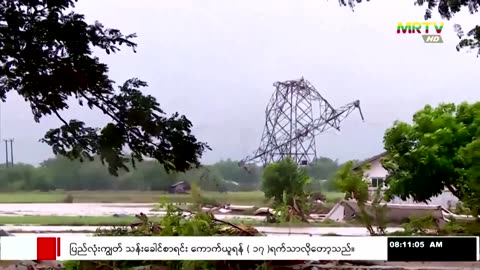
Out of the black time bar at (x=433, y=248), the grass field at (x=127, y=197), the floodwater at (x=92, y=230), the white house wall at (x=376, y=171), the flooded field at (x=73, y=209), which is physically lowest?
the black time bar at (x=433, y=248)

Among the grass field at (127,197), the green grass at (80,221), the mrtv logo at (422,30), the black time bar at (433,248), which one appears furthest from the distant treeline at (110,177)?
the mrtv logo at (422,30)

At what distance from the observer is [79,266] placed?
2.73 m

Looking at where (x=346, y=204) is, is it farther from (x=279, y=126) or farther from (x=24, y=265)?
(x=24, y=265)

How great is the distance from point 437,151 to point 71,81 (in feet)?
5.89

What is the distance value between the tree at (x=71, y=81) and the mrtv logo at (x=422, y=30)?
1.08 metres

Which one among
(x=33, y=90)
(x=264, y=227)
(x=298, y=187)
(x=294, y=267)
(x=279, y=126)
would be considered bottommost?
(x=294, y=267)

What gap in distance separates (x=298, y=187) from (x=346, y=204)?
11.2 inches

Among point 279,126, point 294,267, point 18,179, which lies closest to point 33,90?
point 18,179

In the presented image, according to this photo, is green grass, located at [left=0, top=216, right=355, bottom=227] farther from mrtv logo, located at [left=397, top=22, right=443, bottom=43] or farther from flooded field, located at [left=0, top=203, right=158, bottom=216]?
mrtv logo, located at [left=397, top=22, right=443, bottom=43]

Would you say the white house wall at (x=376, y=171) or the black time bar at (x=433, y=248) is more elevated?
the white house wall at (x=376, y=171)

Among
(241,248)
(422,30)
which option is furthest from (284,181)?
(422,30)

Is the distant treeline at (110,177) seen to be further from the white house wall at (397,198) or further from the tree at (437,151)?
the tree at (437,151)

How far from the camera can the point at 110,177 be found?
103 inches

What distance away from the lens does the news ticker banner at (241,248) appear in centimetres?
263
